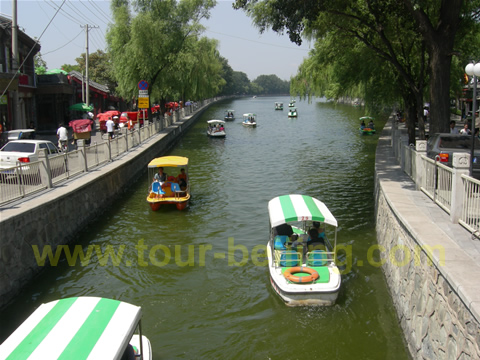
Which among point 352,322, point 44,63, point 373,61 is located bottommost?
point 352,322

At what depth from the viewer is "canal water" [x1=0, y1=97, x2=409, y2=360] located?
847 centimetres

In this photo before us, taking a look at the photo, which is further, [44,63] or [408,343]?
[44,63]

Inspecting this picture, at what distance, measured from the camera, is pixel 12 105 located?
2884cm

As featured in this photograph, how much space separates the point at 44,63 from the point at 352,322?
69277 mm

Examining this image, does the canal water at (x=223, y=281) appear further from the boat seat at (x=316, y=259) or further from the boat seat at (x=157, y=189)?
the boat seat at (x=316, y=259)

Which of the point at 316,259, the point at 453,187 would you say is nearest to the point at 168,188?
the point at 316,259

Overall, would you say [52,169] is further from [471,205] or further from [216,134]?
[216,134]

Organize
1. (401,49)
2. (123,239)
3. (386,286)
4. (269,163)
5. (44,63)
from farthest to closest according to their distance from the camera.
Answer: (44,63) < (269,163) < (401,49) < (123,239) < (386,286)

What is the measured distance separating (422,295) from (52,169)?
11.0 m

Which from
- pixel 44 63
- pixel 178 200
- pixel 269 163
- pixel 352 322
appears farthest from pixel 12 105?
pixel 44 63

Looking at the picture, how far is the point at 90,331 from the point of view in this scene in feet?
17.6

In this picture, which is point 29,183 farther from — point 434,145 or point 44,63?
point 44,63

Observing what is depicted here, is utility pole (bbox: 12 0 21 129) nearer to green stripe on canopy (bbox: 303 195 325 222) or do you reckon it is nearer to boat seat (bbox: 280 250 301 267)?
green stripe on canopy (bbox: 303 195 325 222)

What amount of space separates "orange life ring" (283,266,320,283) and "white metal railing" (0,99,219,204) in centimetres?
683
